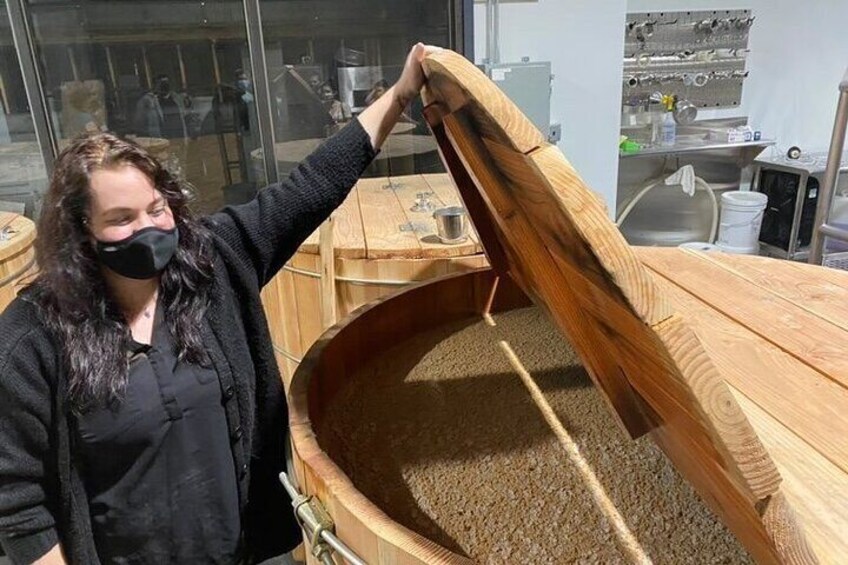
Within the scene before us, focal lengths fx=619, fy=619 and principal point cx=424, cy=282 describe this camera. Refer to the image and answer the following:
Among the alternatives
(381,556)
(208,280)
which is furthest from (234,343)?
(381,556)

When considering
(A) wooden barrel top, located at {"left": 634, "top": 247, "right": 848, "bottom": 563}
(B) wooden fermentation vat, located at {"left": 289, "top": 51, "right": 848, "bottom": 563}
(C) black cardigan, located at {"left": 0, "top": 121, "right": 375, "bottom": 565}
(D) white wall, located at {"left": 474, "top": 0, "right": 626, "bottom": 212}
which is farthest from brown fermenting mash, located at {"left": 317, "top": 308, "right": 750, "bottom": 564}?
(D) white wall, located at {"left": 474, "top": 0, "right": 626, "bottom": 212}

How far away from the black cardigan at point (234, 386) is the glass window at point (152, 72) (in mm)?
2487

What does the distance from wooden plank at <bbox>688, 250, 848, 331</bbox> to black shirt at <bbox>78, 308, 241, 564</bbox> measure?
123 centimetres

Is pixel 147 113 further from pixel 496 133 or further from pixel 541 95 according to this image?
pixel 496 133

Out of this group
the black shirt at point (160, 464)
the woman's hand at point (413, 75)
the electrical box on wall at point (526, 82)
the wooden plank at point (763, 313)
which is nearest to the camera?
A: the woman's hand at point (413, 75)

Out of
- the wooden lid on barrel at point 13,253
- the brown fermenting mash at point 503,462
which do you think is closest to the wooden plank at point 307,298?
the brown fermenting mash at point 503,462

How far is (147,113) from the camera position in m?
3.63

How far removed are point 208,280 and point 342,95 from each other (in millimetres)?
2662

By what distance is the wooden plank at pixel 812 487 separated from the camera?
72cm

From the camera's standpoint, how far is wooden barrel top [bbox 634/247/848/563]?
801 millimetres

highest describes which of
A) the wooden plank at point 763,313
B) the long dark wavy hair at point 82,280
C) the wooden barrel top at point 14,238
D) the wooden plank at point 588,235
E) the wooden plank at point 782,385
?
the wooden plank at point 588,235

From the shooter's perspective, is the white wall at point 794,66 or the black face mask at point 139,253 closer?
the black face mask at point 139,253

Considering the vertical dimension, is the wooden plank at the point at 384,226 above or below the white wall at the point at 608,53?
below

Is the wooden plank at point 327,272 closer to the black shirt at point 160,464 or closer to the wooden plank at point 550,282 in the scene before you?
the black shirt at point 160,464
